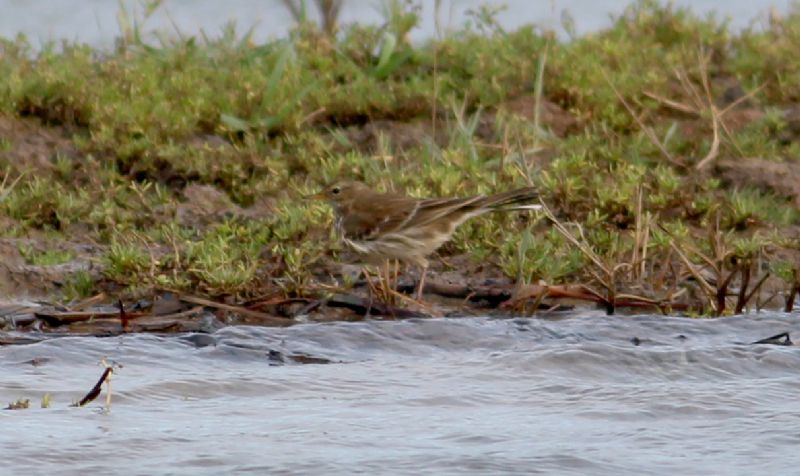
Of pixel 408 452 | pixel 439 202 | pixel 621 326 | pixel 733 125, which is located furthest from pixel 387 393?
pixel 733 125

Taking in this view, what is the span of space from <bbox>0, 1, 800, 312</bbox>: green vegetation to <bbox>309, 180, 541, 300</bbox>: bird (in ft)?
0.65

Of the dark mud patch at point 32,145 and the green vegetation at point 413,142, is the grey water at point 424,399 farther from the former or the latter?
the dark mud patch at point 32,145

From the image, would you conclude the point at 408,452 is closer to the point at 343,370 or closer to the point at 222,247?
the point at 343,370

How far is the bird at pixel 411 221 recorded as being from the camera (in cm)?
868

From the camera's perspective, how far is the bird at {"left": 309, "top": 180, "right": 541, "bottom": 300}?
28.5 ft

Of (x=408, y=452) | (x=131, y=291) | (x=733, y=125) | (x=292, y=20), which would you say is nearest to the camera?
(x=408, y=452)

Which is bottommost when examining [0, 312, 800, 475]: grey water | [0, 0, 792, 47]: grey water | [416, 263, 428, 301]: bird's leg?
[0, 312, 800, 475]: grey water

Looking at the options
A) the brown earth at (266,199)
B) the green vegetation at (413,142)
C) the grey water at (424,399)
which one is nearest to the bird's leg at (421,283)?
the brown earth at (266,199)

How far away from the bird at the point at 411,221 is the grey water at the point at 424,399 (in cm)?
73

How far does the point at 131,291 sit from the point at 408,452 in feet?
8.91

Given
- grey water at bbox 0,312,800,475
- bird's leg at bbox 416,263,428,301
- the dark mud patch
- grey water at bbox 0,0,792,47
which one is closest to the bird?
bird's leg at bbox 416,263,428,301

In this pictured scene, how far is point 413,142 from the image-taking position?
34.2 ft

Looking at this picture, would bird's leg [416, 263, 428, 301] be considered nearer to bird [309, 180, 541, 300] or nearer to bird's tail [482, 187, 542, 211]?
bird [309, 180, 541, 300]

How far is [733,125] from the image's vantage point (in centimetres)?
1066
